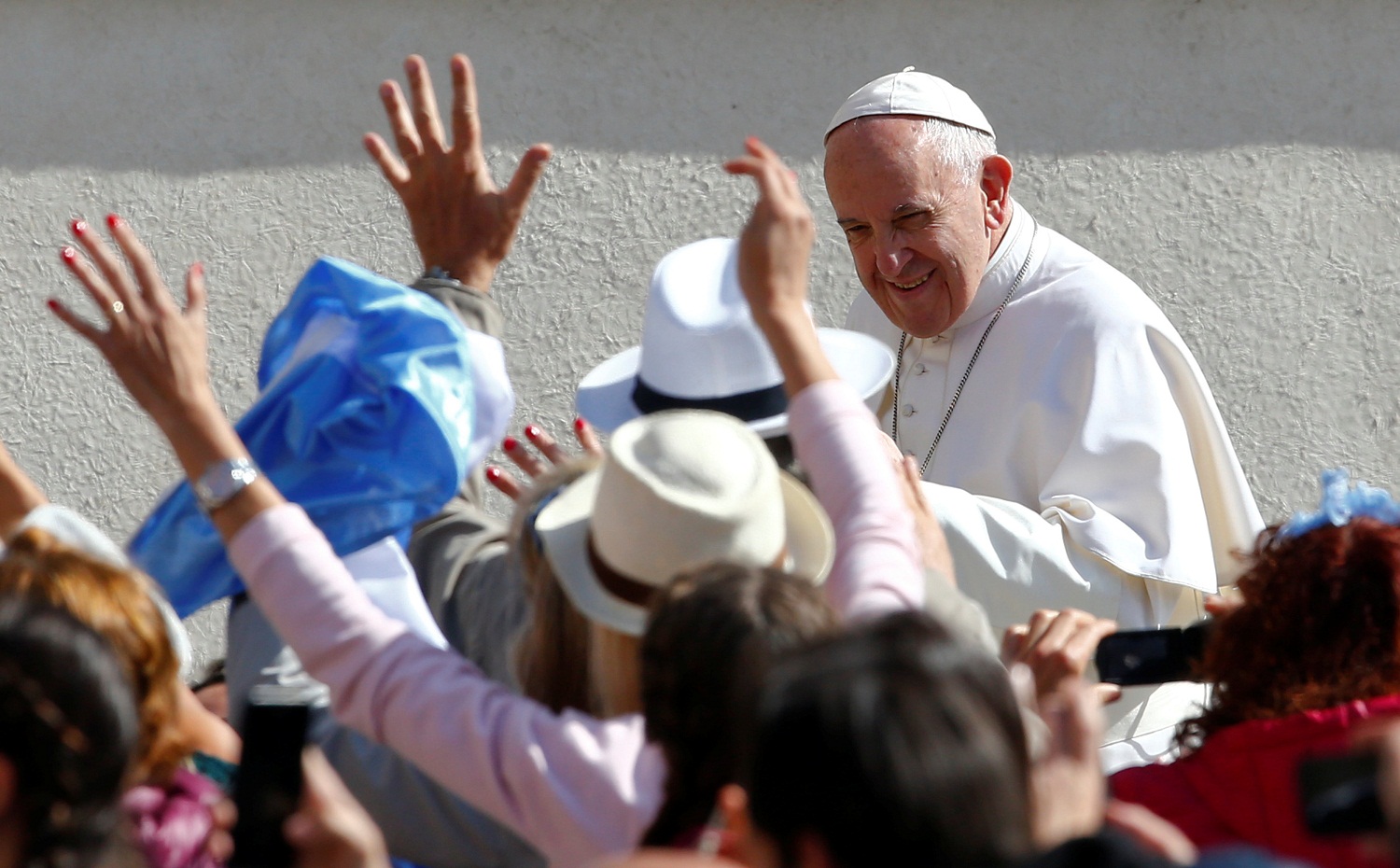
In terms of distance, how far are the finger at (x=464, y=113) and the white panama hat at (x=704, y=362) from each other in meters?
0.38

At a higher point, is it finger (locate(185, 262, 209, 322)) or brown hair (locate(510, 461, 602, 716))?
finger (locate(185, 262, 209, 322))

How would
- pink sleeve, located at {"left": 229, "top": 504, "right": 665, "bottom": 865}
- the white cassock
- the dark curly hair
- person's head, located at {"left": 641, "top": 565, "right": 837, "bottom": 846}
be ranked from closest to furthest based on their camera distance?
person's head, located at {"left": 641, "top": 565, "right": 837, "bottom": 846} → pink sleeve, located at {"left": 229, "top": 504, "right": 665, "bottom": 865} → the dark curly hair → the white cassock

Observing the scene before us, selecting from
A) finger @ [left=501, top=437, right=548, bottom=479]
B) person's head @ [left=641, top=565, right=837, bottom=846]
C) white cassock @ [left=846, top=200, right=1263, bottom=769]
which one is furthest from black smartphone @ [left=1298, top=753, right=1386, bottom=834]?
white cassock @ [left=846, top=200, right=1263, bottom=769]

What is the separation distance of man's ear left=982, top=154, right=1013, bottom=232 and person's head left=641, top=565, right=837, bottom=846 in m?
2.61

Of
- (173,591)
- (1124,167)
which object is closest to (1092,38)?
(1124,167)

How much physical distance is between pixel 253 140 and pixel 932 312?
210 cm

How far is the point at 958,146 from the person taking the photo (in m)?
4.19

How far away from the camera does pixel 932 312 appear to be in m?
4.19

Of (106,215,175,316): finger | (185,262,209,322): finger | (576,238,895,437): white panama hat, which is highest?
(106,215,175,316): finger

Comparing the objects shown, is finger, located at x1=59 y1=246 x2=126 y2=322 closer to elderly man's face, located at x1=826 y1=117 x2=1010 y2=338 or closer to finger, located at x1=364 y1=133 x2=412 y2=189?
finger, located at x1=364 y1=133 x2=412 y2=189

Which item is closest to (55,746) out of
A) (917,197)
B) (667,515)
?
(667,515)

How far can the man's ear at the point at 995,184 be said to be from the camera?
4.18m

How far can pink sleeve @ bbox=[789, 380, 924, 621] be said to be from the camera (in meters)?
2.04

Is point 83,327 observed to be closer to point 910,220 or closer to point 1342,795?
point 1342,795
